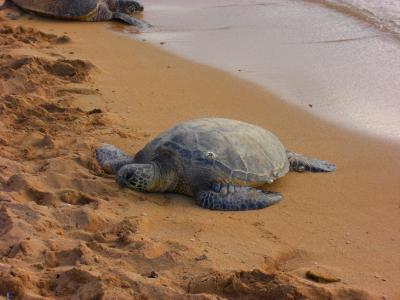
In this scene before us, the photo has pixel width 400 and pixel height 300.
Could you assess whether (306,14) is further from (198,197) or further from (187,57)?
(198,197)

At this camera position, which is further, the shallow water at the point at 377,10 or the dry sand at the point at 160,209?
the shallow water at the point at 377,10

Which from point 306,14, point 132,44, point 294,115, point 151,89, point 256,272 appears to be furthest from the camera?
point 306,14

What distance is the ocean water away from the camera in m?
8.73

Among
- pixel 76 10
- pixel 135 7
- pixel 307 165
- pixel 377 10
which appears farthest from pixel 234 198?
pixel 135 7

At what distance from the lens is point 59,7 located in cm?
905

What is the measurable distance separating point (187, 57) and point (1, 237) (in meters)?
4.77

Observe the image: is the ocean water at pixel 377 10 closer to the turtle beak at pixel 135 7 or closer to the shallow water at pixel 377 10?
the shallow water at pixel 377 10

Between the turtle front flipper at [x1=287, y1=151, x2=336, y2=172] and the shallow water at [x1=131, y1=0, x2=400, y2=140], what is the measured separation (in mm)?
927

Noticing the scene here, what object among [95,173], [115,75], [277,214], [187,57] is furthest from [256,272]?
[187,57]

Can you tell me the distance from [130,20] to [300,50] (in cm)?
320

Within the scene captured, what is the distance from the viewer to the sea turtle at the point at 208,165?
396 centimetres

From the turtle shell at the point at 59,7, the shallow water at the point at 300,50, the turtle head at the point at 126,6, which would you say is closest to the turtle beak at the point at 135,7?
the turtle head at the point at 126,6

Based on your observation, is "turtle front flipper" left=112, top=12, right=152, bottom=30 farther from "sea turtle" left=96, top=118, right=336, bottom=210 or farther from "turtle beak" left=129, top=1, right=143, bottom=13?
"sea turtle" left=96, top=118, right=336, bottom=210

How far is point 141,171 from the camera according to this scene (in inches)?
156
